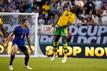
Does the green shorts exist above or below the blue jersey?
below

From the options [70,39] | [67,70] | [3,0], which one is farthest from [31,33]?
[67,70]

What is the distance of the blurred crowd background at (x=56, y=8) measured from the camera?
81.4ft

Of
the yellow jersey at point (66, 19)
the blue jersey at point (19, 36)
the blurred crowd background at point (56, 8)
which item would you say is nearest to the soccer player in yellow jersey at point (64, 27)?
the yellow jersey at point (66, 19)

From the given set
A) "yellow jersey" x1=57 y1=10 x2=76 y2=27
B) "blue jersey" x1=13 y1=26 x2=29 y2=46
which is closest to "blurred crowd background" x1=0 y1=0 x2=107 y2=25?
"yellow jersey" x1=57 y1=10 x2=76 y2=27

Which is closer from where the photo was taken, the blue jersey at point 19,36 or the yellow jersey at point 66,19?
the blue jersey at point 19,36

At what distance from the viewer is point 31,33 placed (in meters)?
23.8

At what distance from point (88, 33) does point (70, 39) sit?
101 cm

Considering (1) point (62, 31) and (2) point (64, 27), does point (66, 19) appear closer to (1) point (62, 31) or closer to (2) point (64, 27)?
(2) point (64, 27)

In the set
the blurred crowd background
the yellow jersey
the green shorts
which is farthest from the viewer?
the blurred crowd background

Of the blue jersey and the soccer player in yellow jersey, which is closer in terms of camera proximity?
the blue jersey

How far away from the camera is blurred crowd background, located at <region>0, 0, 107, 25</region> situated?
2480cm

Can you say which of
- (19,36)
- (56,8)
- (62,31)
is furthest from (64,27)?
(56,8)

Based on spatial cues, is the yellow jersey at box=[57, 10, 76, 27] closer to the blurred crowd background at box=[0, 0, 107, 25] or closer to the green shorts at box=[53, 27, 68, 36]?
the green shorts at box=[53, 27, 68, 36]

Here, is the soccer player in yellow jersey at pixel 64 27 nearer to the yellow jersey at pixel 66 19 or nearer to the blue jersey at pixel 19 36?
the yellow jersey at pixel 66 19
